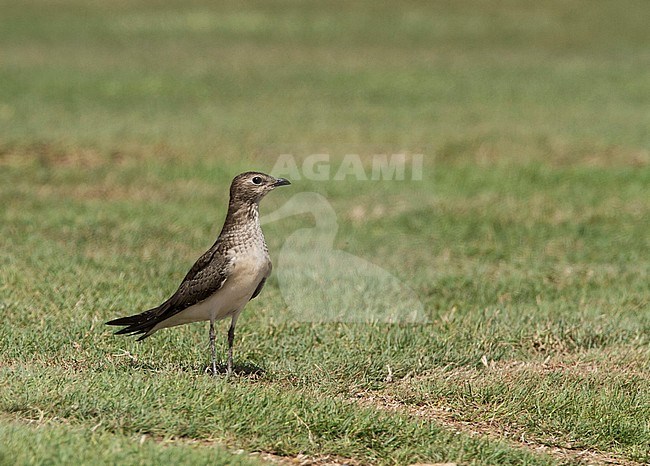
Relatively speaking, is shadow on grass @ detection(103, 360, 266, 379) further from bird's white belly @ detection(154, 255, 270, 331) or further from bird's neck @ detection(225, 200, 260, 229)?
bird's neck @ detection(225, 200, 260, 229)

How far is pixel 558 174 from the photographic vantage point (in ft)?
53.8

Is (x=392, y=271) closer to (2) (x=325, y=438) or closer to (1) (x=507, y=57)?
(2) (x=325, y=438)

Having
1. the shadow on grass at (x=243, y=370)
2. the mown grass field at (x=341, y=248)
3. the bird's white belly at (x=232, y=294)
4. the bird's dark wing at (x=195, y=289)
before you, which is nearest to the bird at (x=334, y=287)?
the mown grass field at (x=341, y=248)

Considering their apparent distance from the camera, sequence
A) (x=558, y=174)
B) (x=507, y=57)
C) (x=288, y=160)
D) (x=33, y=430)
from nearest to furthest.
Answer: (x=33, y=430), (x=558, y=174), (x=288, y=160), (x=507, y=57)

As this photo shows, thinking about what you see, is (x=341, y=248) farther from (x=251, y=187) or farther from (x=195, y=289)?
(x=195, y=289)

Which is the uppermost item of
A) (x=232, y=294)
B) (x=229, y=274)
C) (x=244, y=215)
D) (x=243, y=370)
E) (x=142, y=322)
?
(x=244, y=215)

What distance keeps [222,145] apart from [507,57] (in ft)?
52.0

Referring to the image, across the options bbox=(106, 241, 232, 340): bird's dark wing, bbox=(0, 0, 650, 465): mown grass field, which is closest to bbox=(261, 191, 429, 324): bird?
bbox=(0, 0, 650, 465): mown grass field

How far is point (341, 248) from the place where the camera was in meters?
12.3

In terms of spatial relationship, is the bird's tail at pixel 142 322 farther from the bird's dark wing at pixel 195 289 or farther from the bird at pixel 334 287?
the bird at pixel 334 287

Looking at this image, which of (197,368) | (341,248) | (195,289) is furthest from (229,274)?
(341,248)

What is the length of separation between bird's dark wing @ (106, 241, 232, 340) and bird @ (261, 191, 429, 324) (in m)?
2.04

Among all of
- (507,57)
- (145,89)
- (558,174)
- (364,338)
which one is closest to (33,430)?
(364,338)

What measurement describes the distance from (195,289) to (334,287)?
3.52 meters
